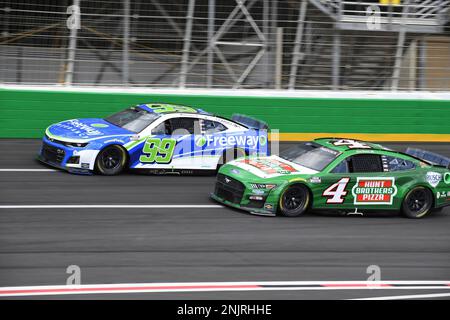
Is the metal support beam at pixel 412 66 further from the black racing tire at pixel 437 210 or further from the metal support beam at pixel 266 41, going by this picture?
the black racing tire at pixel 437 210

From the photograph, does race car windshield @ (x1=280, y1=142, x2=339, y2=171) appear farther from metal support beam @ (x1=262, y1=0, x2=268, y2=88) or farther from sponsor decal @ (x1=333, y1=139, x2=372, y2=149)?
metal support beam @ (x1=262, y1=0, x2=268, y2=88)

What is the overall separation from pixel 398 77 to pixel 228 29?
14.5 ft

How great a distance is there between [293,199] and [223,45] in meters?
6.82

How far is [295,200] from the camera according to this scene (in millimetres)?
12781

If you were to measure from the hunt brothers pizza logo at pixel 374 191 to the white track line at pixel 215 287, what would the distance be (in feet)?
10.4

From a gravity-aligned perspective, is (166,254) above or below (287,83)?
below

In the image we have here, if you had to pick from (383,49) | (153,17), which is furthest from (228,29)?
(383,49)

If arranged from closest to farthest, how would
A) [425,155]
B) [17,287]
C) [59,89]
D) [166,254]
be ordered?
[17,287] → [166,254] → [425,155] → [59,89]

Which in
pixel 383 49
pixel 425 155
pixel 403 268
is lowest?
pixel 403 268

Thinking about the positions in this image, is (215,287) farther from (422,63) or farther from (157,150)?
(422,63)

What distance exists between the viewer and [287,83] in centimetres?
1939

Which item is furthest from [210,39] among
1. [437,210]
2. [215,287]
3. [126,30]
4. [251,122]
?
[215,287]

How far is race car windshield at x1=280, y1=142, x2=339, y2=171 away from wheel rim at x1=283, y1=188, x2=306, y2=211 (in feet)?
1.68

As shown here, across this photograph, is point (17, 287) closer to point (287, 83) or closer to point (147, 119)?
point (147, 119)
